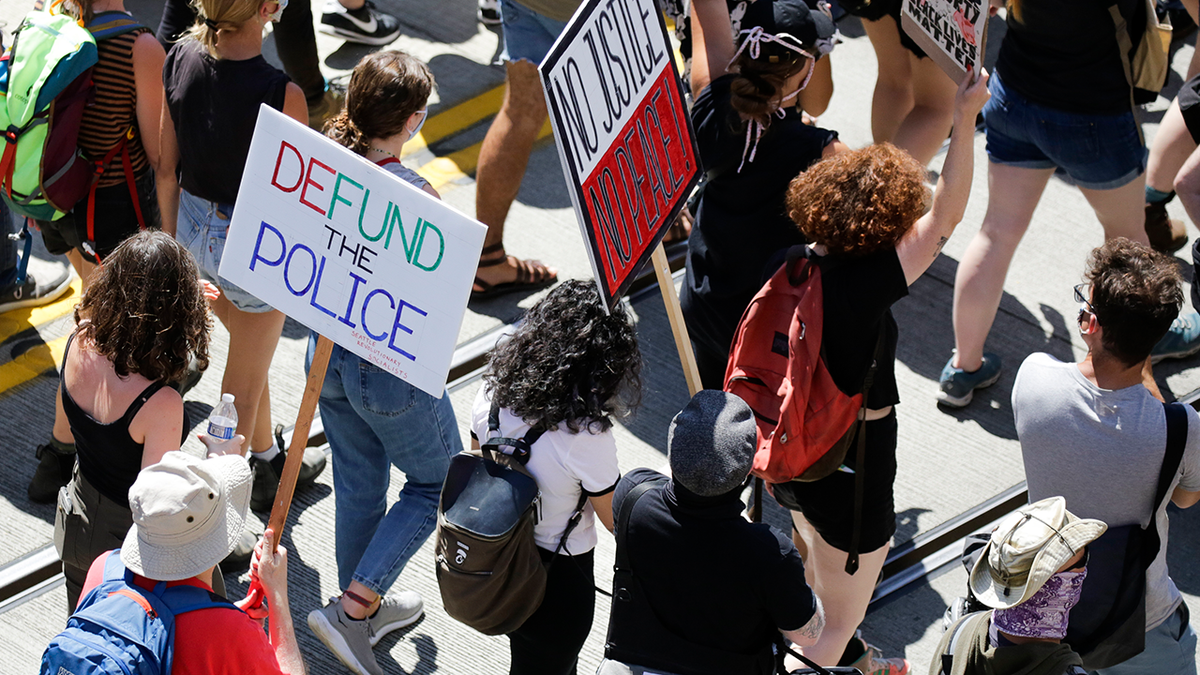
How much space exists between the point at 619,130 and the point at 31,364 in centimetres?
306

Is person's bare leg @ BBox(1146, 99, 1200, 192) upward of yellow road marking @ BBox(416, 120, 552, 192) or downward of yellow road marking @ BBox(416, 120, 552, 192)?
upward

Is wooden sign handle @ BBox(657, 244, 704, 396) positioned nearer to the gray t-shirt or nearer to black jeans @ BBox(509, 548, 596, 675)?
black jeans @ BBox(509, 548, 596, 675)

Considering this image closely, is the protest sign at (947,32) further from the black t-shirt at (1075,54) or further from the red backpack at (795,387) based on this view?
the black t-shirt at (1075,54)

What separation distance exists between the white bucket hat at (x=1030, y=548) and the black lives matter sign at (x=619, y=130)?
1.07 m

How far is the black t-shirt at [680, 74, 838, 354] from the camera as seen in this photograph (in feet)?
11.6

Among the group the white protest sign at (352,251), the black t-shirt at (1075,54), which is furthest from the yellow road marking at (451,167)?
the white protest sign at (352,251)

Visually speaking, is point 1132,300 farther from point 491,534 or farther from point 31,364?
point 31,364

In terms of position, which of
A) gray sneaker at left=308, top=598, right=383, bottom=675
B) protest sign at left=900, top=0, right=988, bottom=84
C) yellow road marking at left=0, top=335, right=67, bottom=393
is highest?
protest sign at left=900, top=0, right=988, bottom=84

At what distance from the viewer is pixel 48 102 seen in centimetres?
387

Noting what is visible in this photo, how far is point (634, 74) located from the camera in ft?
9.99

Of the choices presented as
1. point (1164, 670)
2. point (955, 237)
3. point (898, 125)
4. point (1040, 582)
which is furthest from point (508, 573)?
point (955, 237)

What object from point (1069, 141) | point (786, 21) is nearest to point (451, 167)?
point (786, 21)

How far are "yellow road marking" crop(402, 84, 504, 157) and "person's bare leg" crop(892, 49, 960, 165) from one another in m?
2.65

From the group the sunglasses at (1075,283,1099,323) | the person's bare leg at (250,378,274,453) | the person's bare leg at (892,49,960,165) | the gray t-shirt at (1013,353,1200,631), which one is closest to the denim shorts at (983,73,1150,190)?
the person's bare leg at (892,49,960,165)
